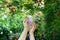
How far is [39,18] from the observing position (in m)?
4.03

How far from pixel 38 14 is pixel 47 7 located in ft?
1.70

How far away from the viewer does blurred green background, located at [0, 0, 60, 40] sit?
11.5ft

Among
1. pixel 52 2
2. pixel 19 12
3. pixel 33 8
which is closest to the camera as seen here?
pixel 52 2

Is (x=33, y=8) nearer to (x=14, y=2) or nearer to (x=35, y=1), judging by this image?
(x=35, y=1)

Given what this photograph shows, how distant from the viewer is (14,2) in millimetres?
4188

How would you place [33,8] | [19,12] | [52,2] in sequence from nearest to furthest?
[52,2]
[33,8]
[19,12]

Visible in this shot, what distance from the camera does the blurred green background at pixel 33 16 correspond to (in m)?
3.52

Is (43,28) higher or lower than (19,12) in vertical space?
lower

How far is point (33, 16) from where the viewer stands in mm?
4043

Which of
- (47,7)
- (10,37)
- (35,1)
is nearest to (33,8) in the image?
(35,1)

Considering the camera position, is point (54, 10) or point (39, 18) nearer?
point (54, 10)

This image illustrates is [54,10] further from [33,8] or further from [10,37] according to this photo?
[10,37]

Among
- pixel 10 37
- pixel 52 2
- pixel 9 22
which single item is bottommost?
pixel 10 37

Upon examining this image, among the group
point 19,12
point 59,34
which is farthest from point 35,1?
point 59,34
